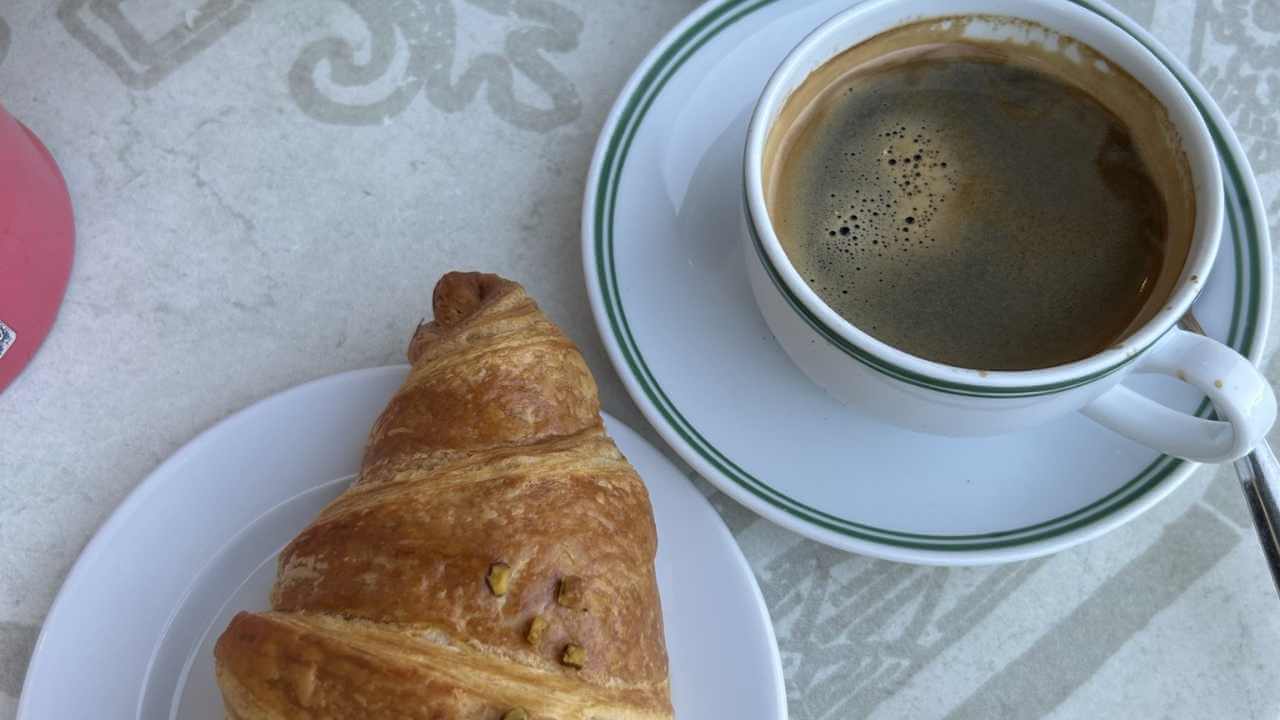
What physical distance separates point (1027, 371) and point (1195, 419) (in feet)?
0.55

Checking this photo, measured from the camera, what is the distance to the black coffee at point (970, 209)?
0.97 meters

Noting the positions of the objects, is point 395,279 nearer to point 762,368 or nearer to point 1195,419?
point 762,368

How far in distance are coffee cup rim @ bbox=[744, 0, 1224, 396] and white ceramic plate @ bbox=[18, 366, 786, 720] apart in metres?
0.25

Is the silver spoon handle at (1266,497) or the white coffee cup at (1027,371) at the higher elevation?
the white coffee cup at (1027,371)

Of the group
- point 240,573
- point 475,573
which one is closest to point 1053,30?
point 475,573

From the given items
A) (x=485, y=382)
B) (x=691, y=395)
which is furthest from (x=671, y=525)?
(x=485, y=382)

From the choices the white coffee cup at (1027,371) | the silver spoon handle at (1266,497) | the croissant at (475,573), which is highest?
the white coffee cup at (1027,371)

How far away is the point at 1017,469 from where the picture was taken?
1.04 meters

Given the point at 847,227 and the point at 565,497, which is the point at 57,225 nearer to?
the point at 565,497

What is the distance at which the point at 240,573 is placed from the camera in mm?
1045

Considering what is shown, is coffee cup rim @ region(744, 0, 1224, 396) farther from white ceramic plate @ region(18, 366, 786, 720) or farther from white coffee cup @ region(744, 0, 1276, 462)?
white ceramic plate @ region(18, 366, 786, 720)

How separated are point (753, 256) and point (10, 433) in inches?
30.9

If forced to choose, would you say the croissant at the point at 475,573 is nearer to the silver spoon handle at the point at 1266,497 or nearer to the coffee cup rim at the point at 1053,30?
the coffee cup rim at the point at 1053,30

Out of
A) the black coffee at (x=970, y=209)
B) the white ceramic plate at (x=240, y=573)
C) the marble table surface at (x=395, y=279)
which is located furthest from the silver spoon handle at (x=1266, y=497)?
the white ceramic plate at (x=240, y=573)
